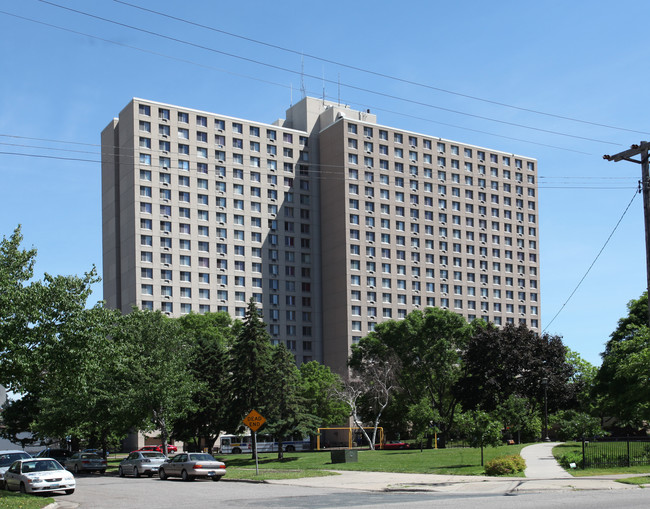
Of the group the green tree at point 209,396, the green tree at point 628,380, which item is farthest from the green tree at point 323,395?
the green tree at point 628,380

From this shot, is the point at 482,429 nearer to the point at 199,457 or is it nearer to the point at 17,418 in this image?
the point at 199,457

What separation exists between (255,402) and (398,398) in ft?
104

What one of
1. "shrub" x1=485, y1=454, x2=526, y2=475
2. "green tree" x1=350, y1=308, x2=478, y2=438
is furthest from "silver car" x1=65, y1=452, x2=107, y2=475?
"green tree" x1=350, y1=308, x2=478, y2=438

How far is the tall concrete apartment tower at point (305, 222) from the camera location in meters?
104

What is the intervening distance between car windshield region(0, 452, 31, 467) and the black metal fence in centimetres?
2624

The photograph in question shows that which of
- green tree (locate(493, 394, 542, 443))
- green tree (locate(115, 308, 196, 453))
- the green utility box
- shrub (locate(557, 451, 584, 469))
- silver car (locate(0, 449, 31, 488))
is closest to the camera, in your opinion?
shrub (locate(557, 451, 584, 469))

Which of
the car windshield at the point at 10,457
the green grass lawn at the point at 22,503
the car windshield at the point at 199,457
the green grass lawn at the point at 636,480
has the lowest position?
the car windshield at the point at 199,457

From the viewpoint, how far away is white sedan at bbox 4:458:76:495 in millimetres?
28953

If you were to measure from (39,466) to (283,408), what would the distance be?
27.5 m

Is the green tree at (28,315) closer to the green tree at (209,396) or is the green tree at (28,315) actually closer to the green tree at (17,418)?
the green tree at (209,396)

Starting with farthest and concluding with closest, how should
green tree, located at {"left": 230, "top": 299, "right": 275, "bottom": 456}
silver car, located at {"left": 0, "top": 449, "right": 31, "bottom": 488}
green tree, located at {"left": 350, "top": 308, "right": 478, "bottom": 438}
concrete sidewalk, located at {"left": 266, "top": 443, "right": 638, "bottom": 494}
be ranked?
green tree, located at {"left": 350, "top": 308, "right": 478, "bottom": 438}, green tree, located at {"left": 230, "top": 299, "right": 275, "bottom": 456}, silver car, located at {"left": 0, "top": 449, "right": 31, "bottom": 488}, concrete sidewalk, located at {"left": 266, "top": 443, "right": 638, "bottom": 494}

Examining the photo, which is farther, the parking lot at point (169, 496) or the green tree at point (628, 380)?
the green tree at point (628, 380)

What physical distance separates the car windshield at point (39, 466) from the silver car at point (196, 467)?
744cm

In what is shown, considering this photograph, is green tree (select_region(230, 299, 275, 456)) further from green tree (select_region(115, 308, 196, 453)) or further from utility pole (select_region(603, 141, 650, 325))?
utility pole (select_region(603, 141, 650, 325))
